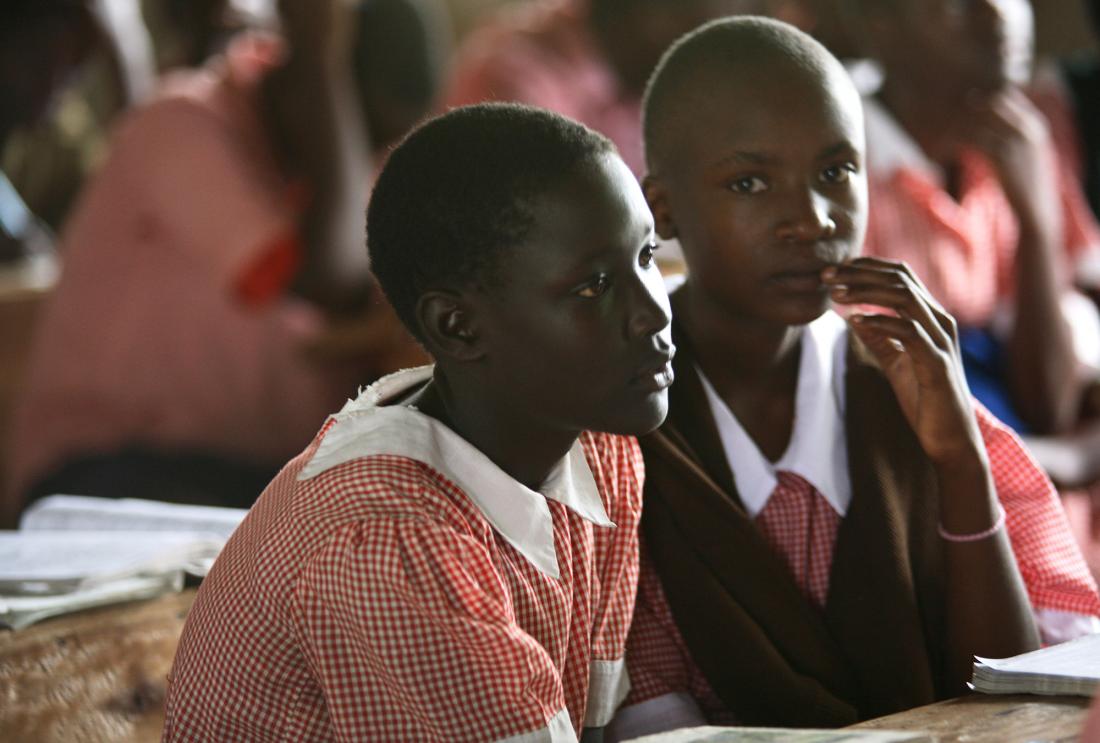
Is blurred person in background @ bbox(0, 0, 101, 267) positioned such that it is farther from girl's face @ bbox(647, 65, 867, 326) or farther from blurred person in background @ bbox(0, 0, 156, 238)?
girl's face @ bbox(647, 65, 867, 326)

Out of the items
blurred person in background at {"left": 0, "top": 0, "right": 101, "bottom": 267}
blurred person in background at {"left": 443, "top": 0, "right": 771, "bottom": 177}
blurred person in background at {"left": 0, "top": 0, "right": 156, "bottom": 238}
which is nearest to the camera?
blurred person in background at {"left": 443, "top": 0, "right": 771, "bottom": 177}

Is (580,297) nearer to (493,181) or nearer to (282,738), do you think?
(493,181)

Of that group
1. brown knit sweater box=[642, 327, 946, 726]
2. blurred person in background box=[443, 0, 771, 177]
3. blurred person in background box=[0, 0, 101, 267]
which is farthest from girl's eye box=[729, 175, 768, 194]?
blurred person in background box=[0, 0, 101, 267]

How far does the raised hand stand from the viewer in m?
1.17

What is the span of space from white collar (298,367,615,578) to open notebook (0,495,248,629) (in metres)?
0.47

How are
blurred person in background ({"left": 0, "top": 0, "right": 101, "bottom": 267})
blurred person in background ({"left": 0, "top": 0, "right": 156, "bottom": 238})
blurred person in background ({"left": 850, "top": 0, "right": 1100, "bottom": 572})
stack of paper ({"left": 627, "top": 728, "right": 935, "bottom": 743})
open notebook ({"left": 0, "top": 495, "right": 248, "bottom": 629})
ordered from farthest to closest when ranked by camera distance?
1. blurred person in background ({"left": 0, "top": 0, "right": 156, "bottom": 238})
2. blurred person in background ({"left": 0, "top": 0, "right": 101, "bottom": 267})
3. blurred person in background ({"left": 850, "top": 0, "right": 1100, "bottom": 572})
4. open notebook ({"left": 0, "top": 495, "right": 248, "bottom": 629})
5. stack of paper ({"left": 627, "top": 728, "right": 935, "bottom": 743})

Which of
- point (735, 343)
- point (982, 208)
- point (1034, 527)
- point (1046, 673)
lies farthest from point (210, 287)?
point (1046, 673)

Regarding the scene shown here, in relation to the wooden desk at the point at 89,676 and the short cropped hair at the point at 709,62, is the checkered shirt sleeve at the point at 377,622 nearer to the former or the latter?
the wooden desk at the point at 89,676

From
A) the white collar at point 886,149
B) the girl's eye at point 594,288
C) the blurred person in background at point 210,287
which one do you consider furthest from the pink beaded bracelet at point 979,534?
the blurred person in background at point 210,287

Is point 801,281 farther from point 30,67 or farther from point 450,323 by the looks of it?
point 30,67

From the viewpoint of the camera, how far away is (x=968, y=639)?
3.90 feet

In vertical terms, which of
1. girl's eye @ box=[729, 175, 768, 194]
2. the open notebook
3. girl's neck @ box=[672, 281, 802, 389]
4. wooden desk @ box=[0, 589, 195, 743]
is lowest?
wooden desk @ box=[0, 589, 195, 743]

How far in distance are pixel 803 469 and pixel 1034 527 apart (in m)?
0.22

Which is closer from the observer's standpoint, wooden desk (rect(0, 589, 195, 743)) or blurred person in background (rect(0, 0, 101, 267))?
wooden desk (rect(0, 589, 195, 743))
